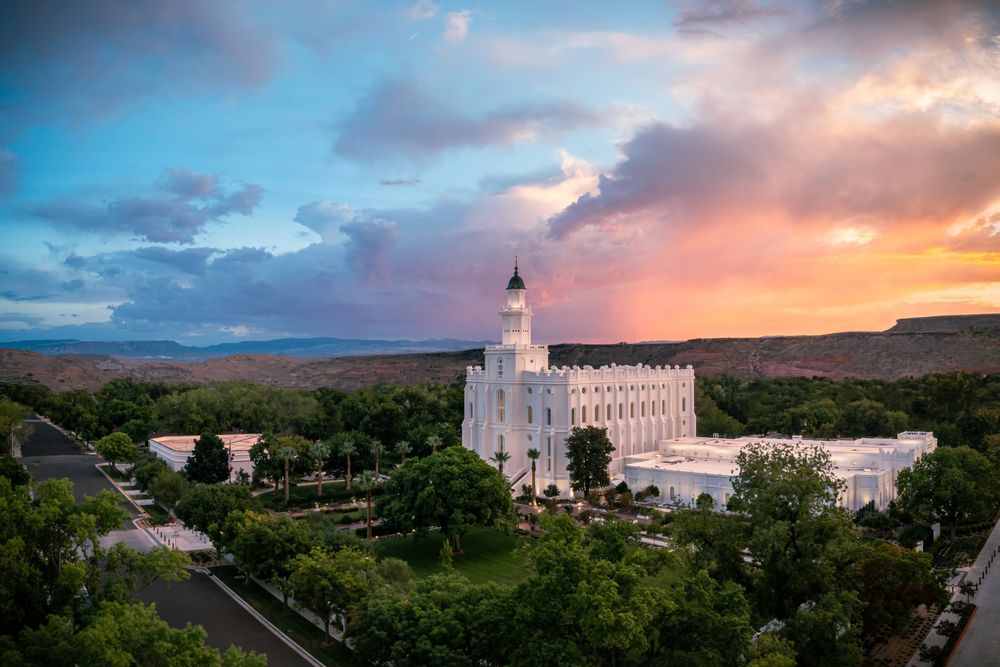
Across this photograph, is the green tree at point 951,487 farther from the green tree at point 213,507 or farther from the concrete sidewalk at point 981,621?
the green tree at point 213,507

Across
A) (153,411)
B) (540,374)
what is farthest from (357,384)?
(540,374)

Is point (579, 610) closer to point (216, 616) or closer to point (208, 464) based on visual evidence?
point (216, 616)

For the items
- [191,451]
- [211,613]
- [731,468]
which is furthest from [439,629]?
[191,451]

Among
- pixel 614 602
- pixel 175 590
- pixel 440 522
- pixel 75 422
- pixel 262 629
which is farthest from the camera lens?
pixel 75 422

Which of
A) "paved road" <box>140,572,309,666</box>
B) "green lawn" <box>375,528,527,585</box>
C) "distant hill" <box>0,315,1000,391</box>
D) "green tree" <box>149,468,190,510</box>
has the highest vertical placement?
"distant hill" <box>0,315,1000,391</box>

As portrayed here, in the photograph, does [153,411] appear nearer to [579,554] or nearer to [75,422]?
[75,422]

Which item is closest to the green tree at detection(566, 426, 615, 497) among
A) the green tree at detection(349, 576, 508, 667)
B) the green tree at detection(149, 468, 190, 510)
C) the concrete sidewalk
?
the concrete sidewalk

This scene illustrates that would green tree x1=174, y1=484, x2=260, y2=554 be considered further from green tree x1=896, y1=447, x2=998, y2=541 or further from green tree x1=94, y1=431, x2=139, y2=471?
green tree x1=896, y1=447, x2=998, y2=541
